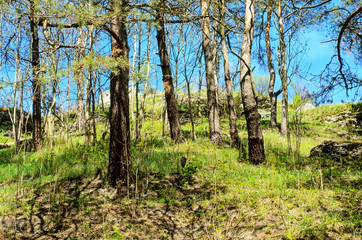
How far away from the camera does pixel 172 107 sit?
29.2 ft

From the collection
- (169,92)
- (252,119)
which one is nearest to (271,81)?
(169,92)

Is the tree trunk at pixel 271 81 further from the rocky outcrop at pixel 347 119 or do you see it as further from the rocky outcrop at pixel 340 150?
the rocky outcrop at pixel 340 150

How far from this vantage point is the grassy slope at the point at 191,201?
11.1 ft

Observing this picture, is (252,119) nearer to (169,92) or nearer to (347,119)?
(169,92)

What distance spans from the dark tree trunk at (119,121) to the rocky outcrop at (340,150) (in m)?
5.73

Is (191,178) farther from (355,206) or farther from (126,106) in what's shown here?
(355,206)

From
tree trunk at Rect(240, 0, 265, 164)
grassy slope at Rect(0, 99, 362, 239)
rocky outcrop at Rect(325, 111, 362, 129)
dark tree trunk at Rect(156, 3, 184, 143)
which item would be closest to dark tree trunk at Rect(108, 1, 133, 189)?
grassy slope at Rect(0, 99, 362, 239)

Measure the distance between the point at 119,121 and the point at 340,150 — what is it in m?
6.38

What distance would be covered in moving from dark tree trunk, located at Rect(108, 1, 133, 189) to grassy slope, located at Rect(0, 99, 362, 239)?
329 mm

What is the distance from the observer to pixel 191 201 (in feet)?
14.9

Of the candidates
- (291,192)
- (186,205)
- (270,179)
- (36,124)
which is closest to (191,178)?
(186,205)

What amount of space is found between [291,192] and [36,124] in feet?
27.7

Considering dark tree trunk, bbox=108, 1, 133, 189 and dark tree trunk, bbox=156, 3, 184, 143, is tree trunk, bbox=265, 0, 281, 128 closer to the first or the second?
dark tree trunk, bbox=156, 3, 184, 143

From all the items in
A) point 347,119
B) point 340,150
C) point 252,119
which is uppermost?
point 252,119
